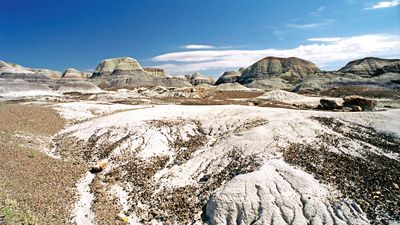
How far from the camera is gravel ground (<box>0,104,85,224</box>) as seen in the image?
16.2m

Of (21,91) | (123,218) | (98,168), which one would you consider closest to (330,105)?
(98,168)

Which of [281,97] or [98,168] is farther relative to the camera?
[281,97]

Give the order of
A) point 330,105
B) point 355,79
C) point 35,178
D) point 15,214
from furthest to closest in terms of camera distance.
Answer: point 355,79 → point 330,105 → point 35,178 → point 15,214

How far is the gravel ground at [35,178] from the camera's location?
1620 cm

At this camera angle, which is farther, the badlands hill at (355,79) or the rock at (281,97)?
the badlands hill at (355,79)

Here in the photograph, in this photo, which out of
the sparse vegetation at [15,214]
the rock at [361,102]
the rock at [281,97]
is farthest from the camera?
the rock at [281,97]

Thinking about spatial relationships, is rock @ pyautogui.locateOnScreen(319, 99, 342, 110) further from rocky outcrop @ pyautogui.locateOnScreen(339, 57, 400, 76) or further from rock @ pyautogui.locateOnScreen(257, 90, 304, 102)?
rocky outcrop @ pyautogui.locateOnScreen(339, 57, 400, 76)

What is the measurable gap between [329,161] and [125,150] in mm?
14135

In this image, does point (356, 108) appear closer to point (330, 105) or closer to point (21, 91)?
point (330, 105)

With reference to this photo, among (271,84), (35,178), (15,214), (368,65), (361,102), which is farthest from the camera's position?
(271,84)

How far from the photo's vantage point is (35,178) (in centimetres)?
1953

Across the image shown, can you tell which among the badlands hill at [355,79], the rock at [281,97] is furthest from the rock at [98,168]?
the badlands hill at [355,79]

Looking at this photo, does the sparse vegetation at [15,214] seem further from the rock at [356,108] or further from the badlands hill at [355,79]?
the badlands hill at [355,79]

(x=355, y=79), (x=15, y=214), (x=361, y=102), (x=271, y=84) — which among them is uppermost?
(x=361, y=102)
